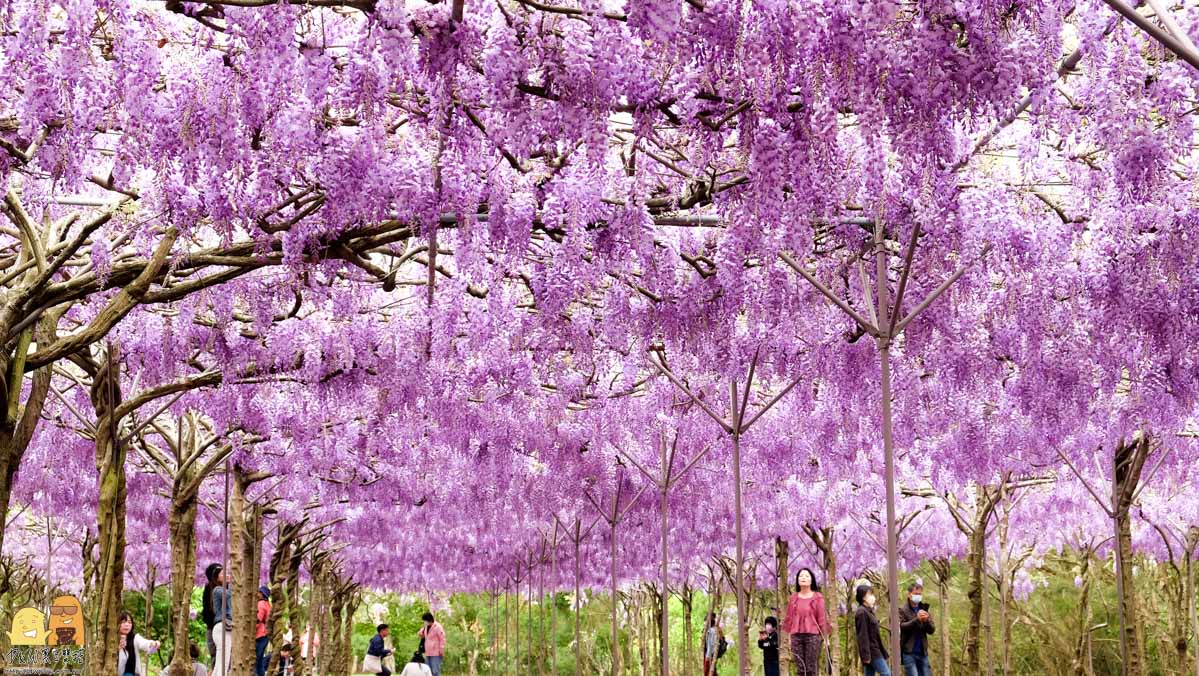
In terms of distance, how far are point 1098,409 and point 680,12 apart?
1068 centimetres

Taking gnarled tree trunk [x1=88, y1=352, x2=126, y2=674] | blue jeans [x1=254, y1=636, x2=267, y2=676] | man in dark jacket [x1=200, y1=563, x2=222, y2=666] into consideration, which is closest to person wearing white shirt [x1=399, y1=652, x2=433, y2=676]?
blue jeans [x1=254, y1=636, x2=267, y2=676]

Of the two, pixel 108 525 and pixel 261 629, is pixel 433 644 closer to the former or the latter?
pixel 261 629

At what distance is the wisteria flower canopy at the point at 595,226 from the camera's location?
5.38 meters

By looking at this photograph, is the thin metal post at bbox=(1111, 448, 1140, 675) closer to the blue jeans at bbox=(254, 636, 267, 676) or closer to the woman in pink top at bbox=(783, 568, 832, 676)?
the woman in pink top at bbox=(783, 568, 832, 676)

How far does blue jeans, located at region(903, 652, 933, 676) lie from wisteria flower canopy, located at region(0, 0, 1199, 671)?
7.50 feet

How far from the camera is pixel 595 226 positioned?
803cm

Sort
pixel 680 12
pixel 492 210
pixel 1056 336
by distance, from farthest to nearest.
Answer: pixel 1056 336, pixel 492 210, pixel 680 12

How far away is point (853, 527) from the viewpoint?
27.0 m

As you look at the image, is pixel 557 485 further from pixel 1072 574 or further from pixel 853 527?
pixel 1072 574

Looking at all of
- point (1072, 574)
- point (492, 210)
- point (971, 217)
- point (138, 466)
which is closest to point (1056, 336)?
point (971, 217)

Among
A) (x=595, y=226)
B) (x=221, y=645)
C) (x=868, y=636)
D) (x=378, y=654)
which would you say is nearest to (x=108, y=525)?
(x=595, y=226)

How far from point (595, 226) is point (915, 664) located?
734cm

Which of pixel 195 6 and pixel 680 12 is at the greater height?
pixel 195 6

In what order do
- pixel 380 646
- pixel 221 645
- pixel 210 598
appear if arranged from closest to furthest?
pixel 210 598 < pixel 221 645 < pixel 380 646
